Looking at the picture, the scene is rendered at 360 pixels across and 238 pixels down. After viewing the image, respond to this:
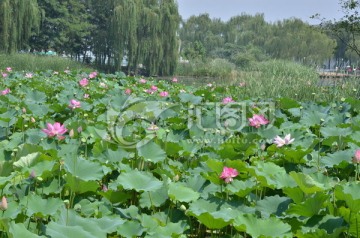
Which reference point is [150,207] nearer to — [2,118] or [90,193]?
[90,193]

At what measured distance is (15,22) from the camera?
57.0ft

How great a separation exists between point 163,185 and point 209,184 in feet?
0.50

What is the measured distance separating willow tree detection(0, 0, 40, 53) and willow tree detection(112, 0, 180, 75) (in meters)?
3.80

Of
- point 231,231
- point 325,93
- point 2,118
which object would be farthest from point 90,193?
point 325,93

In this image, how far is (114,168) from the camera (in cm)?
159

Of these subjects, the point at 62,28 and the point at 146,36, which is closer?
the point at 146,36

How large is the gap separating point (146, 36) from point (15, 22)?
611 cm

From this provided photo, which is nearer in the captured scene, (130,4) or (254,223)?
(254,223)

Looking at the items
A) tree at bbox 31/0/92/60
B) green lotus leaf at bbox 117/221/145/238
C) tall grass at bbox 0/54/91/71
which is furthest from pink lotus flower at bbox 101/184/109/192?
tree at bbox 31/0/92/60

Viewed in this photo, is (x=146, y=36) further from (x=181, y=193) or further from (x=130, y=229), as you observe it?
(x=130, y=229)

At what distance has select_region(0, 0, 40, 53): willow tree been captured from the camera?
16.9 m

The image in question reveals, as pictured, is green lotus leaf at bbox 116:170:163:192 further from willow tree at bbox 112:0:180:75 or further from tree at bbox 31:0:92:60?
tree at bbox 31:0:92:60

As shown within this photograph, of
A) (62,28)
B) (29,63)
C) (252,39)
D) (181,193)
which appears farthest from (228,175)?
(252,39)

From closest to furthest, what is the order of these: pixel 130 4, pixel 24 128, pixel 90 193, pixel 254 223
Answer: pixel 254 223 < pixel 90 193 < pixel 24 128 < pixel 130 4
